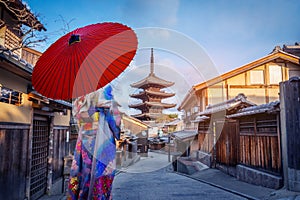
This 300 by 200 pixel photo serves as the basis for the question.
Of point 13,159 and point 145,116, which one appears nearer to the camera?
point 13,159

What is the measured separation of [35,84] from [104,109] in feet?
3.03

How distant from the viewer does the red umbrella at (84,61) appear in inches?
104

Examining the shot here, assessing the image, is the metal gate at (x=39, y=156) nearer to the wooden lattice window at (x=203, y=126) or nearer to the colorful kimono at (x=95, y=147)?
the colorful kimono at (x=95, y=147)

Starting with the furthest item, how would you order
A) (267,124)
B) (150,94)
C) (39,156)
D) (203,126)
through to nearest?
(150,94) → (203,126) → (267,124) → (39,156)

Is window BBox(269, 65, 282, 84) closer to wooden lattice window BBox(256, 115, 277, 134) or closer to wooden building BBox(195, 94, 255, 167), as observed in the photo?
Answer: wooden building BBox(195, 94, 255, 167)

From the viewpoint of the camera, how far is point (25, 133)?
5.21 meters

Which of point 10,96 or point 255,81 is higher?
point 255,81

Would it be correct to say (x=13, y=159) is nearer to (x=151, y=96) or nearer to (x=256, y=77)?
(x=256, y=77)

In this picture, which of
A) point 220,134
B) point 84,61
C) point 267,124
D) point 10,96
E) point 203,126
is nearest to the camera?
point 84,61

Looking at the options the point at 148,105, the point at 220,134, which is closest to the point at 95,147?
the point at 220,134

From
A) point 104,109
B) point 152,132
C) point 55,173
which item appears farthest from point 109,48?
point 152,132

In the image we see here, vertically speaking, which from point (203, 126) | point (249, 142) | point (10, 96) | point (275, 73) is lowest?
point (249, 142)

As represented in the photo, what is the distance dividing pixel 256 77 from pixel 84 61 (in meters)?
15.6

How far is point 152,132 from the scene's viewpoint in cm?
3547
